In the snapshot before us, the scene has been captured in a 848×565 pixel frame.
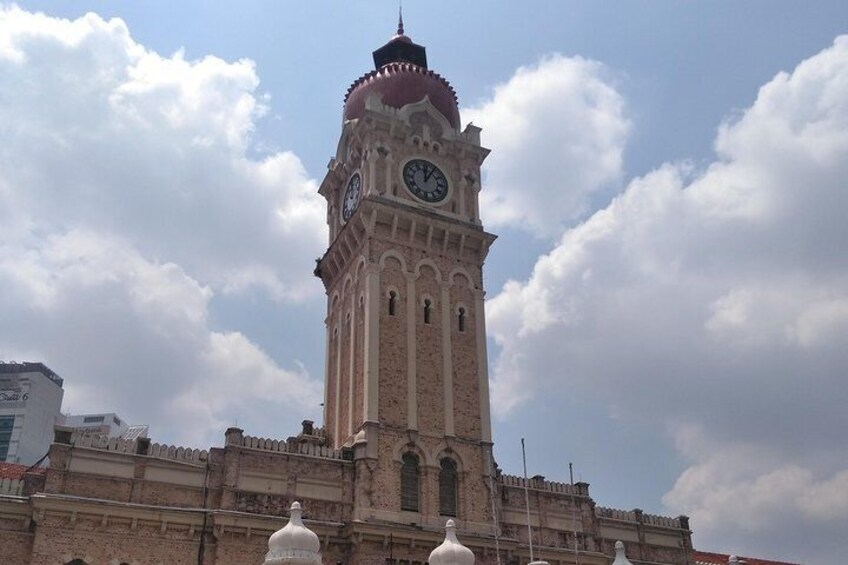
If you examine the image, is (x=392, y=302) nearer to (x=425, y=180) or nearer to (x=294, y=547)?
(x=425, y=180)

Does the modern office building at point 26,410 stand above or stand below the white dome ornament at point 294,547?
above

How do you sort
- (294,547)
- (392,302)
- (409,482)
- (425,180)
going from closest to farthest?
(294,547)
(409,482)
(392,302)
(425,180)

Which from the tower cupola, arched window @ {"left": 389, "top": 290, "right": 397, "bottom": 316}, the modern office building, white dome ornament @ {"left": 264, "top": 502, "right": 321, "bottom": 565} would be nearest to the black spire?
the tower cupola

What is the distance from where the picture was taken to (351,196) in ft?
151

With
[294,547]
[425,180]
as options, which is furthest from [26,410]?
[294,547]

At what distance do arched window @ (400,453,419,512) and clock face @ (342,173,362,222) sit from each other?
1326 centimetres

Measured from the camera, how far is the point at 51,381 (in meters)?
116

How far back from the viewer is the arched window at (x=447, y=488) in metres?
38.1

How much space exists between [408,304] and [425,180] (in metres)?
7.20

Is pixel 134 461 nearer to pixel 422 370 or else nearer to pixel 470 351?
pixel 422 370

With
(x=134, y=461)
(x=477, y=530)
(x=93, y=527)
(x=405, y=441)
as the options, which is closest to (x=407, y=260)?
(x=405, y=441)

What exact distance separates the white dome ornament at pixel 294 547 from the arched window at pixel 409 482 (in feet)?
39.3

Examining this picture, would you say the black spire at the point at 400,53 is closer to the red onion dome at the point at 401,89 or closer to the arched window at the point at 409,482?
the red onion dome at the point at 401,89

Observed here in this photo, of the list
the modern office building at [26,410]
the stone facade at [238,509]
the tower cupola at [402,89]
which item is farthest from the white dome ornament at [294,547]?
the modern office building at [26,410]
